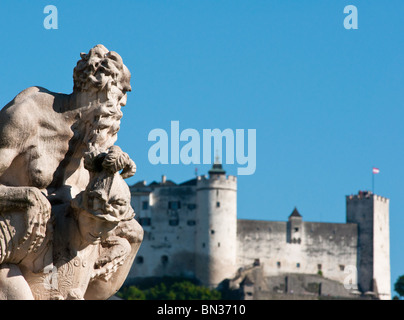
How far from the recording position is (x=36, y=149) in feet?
17.2

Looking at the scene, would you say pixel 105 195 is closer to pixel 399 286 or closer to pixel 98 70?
pixel 98 70

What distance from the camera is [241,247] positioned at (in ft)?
262

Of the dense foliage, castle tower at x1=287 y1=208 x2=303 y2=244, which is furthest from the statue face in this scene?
castle tower at x1=287 y1=208 x2=303 y2=244

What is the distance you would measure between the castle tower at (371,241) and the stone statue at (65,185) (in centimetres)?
7849

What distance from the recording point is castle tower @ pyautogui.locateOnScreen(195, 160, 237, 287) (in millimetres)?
77688

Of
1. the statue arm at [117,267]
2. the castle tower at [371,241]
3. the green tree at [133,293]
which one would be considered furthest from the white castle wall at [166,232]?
the statue arm at [117,267]

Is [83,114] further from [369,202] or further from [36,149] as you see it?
[369,202]

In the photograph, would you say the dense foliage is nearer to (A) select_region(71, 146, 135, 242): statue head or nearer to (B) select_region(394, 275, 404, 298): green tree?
(B) select_region(394, 275, 404, 298): green tree

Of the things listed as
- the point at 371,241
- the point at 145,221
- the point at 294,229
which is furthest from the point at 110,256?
the point at 371,241

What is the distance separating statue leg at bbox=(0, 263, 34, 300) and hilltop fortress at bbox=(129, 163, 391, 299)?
2748 inches

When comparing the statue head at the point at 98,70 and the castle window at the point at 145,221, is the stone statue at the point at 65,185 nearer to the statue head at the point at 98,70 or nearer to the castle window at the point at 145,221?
the statue head at the point at 98,70
